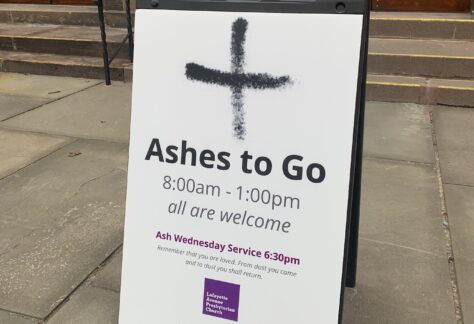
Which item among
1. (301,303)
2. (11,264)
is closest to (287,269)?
(301,303)

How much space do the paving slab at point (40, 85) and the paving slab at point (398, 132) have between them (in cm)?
373

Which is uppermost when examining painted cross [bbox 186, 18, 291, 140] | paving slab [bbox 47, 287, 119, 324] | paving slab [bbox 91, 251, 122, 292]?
painted cross [bbox 186, 18, 291, 140]

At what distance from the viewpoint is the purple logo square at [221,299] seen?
1.96m

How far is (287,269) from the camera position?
1.87 metres

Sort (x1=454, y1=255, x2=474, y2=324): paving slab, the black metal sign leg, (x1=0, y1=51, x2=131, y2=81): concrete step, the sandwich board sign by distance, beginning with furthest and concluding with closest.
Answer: (x1=0, y1=51, x2=131, y2=81): concrete step → (x1=454, y1=255, x2=474, y2=324): paving slab → the black metal sign leg → the sandwich board sign

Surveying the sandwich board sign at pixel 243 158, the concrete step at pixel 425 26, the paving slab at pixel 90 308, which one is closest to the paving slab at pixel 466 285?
the sandwich board sign at pixel 243 158

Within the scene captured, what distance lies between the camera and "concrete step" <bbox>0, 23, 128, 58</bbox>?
724 centimetres

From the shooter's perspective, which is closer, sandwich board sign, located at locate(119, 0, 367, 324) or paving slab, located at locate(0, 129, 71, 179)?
sandwich board sign, located at locate(119, 0, 367, 324)

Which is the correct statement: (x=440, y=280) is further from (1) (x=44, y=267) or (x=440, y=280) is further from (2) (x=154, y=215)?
(1) (x=44, y=267)

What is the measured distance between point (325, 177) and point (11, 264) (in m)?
2.07

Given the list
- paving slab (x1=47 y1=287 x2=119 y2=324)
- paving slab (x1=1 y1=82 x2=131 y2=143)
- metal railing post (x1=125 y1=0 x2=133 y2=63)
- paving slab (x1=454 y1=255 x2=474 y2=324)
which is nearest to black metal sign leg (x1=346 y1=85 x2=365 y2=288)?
paving slab (x1=454 y1=255 x2=474 y2=324)

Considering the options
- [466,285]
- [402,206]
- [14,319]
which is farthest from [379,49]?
[14,319]

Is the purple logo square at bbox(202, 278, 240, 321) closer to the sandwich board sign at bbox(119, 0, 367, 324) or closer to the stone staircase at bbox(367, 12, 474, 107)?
the sandwich board sign at bbox(119, 0, 367, 324)

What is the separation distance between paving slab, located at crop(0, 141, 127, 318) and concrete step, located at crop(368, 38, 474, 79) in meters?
3.16
